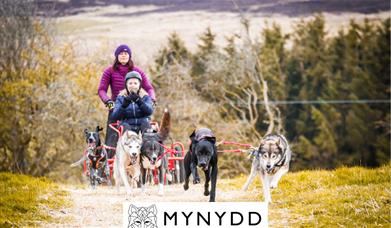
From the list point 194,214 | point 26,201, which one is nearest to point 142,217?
point 194,214

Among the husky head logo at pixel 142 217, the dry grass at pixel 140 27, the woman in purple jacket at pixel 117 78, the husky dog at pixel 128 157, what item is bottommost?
Answer: the husky head logo at pixel 142 217

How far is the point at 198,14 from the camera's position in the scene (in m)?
23.0

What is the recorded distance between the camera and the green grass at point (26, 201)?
746 cm

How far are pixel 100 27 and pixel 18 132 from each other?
3621mm

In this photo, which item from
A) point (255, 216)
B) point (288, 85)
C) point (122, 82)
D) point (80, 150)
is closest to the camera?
point (255, 216)

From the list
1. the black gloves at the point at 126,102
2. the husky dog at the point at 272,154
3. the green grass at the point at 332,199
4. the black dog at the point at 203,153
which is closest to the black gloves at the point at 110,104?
the black gloves at the point at 126,102

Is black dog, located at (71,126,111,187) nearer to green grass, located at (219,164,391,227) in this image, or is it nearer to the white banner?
the white banner

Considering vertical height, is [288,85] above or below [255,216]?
above

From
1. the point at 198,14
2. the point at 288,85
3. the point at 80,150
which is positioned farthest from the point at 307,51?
the point at 80,150

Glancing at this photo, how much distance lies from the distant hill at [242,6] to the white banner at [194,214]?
13541 millimetres

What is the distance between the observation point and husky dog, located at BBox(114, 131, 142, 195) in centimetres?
645

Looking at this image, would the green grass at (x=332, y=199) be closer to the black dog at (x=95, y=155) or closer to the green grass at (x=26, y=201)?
the black dog at (x=95, y=155)

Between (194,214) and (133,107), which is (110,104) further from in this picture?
(194,214)

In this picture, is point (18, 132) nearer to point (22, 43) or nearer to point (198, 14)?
point (22, 43)
